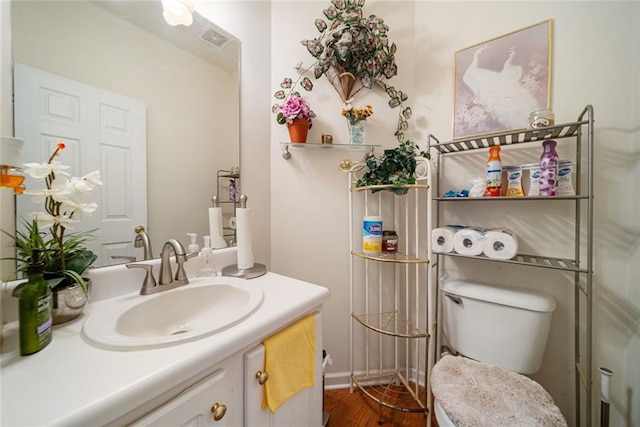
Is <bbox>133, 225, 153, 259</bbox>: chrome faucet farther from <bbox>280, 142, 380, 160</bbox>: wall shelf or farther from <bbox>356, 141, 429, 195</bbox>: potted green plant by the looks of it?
<bbox>356, 141, 429, 195</bbox>: potted green plant

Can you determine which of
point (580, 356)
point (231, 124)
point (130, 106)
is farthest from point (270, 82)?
point (580, 356)

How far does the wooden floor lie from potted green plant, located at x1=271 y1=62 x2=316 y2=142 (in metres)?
1.47

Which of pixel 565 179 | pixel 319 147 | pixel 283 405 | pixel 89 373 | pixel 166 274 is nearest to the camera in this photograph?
pixel 89 373

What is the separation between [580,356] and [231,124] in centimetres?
191

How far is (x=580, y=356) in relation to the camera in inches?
37.8

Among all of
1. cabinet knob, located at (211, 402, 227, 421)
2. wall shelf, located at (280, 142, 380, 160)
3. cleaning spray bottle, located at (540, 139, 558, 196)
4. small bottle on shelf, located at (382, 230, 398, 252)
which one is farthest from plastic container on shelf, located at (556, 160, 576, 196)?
cabinet knob, located at (211, 402, 227, 421)

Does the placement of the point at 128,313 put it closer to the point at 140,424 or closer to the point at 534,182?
the point at 140,424

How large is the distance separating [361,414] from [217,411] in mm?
1004

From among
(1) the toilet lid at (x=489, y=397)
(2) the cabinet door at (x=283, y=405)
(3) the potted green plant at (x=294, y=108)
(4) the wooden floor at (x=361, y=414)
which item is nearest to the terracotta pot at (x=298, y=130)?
(3) the potted green plant at (x=294, y=108)

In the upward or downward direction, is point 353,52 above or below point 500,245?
above

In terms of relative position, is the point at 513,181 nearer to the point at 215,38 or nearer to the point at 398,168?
the point at 398,168

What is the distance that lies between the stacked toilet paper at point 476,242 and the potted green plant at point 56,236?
52.4 inches

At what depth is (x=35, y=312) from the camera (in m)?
0.47

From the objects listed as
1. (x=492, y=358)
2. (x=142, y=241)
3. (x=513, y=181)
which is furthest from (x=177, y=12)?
(x=492, y=358)
